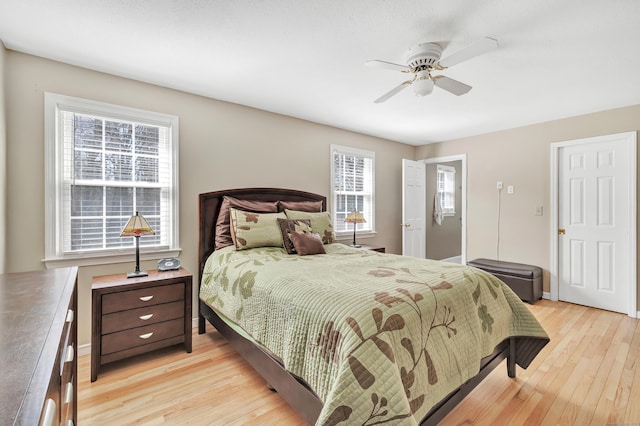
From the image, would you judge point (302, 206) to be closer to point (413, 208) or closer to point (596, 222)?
point (413, 208)

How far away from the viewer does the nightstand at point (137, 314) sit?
216 centimetres

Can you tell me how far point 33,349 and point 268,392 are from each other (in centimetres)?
156

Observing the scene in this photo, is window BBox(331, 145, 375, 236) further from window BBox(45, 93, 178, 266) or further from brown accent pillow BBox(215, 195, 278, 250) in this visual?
window BBox(45, 93, 178, 266)

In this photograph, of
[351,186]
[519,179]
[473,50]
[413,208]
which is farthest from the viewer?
[413,208]

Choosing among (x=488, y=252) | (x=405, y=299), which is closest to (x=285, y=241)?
(x=405, y=299)

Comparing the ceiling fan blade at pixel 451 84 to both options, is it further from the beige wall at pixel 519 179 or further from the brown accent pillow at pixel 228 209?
the beige wall at pixel 519 179

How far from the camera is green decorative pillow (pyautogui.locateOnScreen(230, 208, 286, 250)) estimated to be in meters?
2.79

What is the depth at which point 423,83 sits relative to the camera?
223cm

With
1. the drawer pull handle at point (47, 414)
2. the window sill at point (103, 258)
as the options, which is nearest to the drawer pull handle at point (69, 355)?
the drawer pull handle at point (47, 414)

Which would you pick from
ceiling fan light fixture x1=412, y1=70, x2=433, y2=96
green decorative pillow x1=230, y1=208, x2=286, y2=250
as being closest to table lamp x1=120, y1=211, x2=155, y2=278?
green decorative pillow x1=230, y1=208, x2=286, y2=250

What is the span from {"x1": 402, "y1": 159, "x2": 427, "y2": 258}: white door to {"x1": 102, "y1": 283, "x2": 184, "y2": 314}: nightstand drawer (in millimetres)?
3482

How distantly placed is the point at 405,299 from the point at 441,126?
3.46 metres

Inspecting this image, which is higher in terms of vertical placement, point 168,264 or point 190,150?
point 190,150

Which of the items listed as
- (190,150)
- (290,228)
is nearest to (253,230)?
(290,228)
